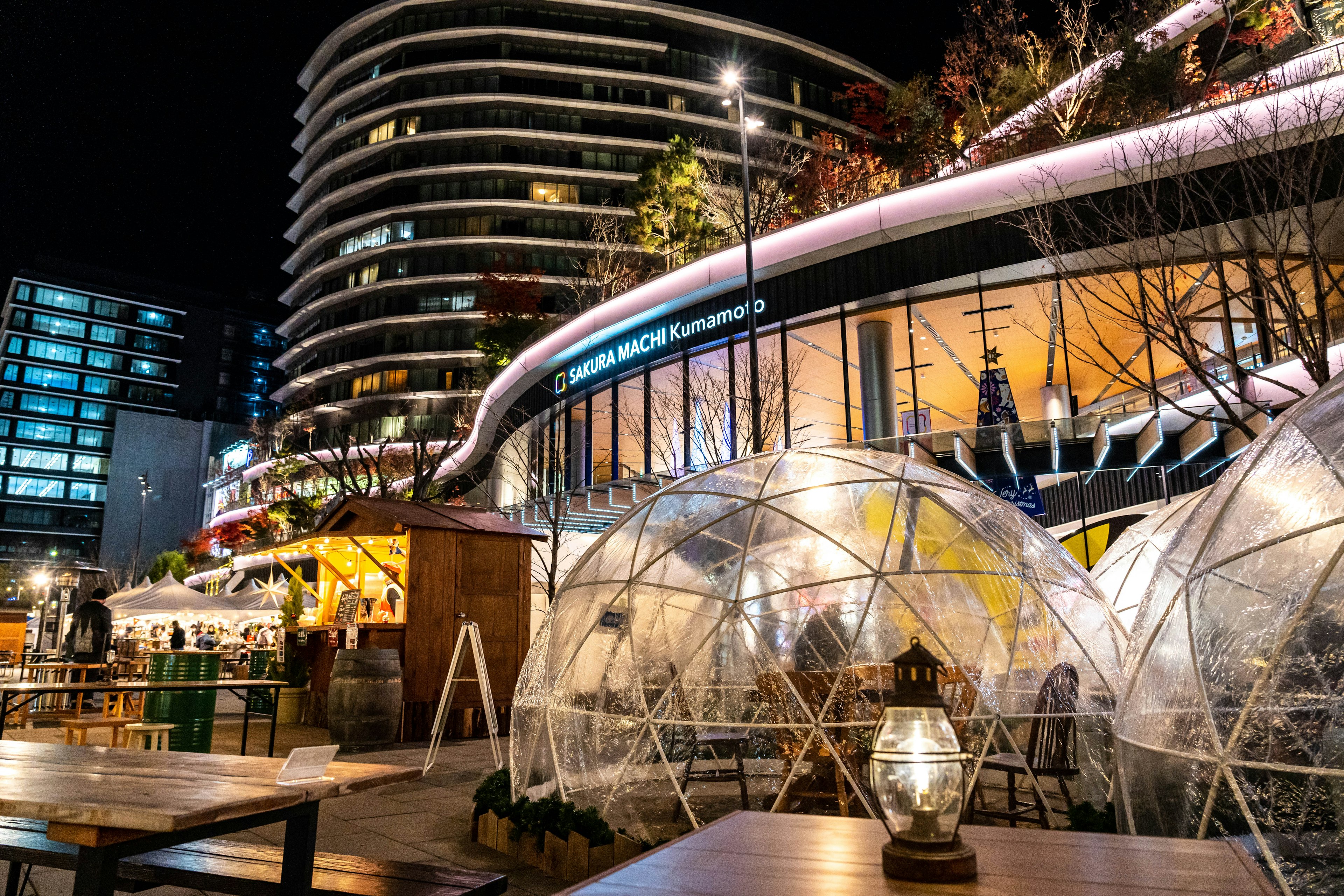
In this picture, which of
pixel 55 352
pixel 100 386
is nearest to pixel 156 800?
pixel 100 386

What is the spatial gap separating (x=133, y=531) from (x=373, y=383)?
48144mm

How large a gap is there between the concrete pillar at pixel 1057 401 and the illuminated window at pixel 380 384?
149 feet

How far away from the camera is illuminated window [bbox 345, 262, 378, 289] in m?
62.5

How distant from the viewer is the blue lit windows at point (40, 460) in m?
86.6

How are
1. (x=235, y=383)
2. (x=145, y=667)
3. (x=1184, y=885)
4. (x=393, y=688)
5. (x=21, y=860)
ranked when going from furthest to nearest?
(x=235, y=383), (x=145, y=667), (x=393, y=688), (x=21, y=860), (x=1184, y=885)

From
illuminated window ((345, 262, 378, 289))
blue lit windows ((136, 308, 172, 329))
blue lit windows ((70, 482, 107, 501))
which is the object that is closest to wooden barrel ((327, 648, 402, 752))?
illuminated window ((345, 262, 378, 289))

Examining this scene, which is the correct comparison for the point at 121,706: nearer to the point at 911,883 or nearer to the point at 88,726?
the point at 88,726

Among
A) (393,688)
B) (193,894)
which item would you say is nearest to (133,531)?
(393,688)

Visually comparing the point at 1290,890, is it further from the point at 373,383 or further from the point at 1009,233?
the point at 373,383

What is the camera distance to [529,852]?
627 centimetres

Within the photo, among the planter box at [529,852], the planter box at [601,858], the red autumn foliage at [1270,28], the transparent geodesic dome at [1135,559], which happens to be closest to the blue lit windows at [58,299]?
the red autumn foliage at [1270,28]

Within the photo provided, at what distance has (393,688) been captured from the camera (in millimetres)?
11633

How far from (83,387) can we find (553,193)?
207 ft

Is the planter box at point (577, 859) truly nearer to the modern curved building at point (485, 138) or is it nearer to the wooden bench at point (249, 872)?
the wooden bench at point (249, 872)
